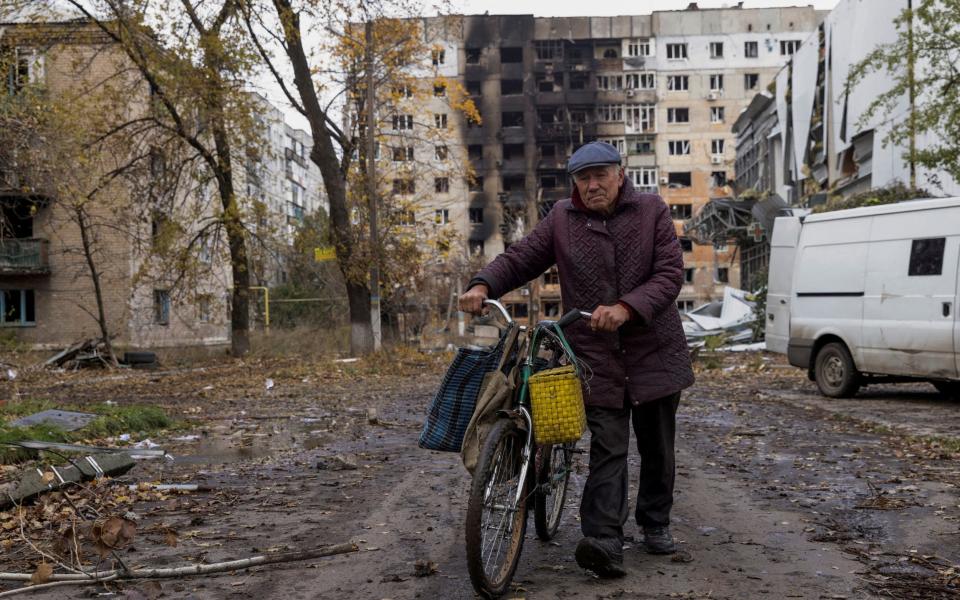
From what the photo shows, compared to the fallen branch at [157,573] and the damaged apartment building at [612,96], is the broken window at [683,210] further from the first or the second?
the fallen branch at [157,573]

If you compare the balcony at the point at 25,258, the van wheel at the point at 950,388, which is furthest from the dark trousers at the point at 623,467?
the balcony at the point at 25,258

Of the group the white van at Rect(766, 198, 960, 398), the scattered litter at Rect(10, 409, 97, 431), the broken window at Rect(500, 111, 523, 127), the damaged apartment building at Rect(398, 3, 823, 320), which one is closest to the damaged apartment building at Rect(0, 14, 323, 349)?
the scattered litter at Rect(10, 409, 97, 431)

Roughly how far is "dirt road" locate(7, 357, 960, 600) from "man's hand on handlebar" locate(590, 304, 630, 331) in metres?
1.16

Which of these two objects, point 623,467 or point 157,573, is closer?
point 157,573

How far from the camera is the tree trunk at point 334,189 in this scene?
1041 inches

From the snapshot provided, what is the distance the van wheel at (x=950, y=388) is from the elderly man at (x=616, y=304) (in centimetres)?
1076

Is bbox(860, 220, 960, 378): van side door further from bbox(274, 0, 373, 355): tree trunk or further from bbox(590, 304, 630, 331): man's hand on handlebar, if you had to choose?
bbox(274, 0, 373, 355): tree trunk

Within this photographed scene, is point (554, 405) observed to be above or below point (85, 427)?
above

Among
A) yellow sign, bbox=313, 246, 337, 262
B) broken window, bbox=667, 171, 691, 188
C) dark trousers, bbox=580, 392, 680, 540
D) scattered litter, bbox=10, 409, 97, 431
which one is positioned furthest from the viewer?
broken window, bbox=667, 171, 691, 188

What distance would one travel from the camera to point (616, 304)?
4.57m

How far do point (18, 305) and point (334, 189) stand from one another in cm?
2182

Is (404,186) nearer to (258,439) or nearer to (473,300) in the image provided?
(258,439)

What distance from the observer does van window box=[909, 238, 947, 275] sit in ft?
41.1

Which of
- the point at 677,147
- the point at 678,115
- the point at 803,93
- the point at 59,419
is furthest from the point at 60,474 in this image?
the point at 678,115
